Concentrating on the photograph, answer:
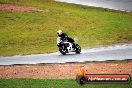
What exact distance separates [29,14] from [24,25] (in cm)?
371

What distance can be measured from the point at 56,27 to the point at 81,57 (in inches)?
570

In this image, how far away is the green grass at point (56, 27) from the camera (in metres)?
34.3

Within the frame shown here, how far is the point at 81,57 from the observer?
26875mm

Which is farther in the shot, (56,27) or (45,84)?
(56,27)

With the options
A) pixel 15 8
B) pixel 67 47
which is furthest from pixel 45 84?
pixel 15 8

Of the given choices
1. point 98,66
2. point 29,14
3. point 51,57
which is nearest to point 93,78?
point 98,66

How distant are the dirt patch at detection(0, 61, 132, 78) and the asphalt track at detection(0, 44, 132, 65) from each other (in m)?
1.32

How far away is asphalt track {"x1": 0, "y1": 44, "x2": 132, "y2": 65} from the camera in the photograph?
2612 cm

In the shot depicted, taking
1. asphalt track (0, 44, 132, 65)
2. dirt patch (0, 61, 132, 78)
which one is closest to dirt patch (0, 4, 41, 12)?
asphalt track (0, 44, 132, 65)

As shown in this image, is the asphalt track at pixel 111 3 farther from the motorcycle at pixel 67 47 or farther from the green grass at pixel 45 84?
the green grass at pixel 45 84

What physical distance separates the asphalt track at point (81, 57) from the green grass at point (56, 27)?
2491 mm

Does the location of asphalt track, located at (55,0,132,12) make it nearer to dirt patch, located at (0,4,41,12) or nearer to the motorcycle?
dirt patch, located at (0,4,41,12)

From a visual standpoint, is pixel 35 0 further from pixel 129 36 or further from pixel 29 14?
pixel 129 36

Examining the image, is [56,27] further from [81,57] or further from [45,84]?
[45,84]
